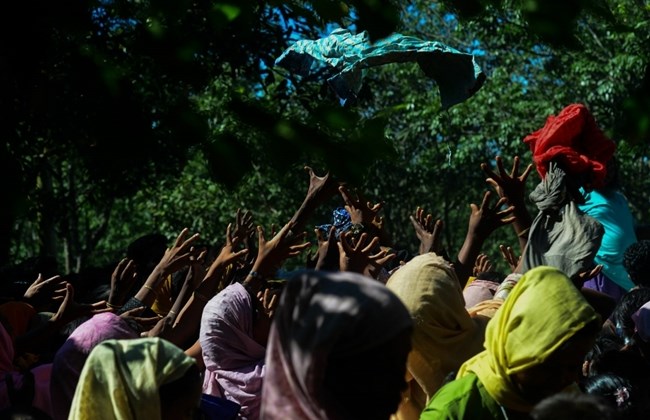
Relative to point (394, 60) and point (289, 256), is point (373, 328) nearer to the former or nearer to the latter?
point (289, 256)

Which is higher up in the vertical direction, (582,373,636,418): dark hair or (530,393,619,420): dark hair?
(530,393,619,420): dark hair

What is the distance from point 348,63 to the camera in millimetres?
6160

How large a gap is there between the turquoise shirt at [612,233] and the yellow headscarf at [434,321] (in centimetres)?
336

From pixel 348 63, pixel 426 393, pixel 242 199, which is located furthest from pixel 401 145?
pixel 426 393

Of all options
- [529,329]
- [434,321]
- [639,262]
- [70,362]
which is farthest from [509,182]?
[70,362]

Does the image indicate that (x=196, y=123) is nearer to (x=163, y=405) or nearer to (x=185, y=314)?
(x=163, y=405)

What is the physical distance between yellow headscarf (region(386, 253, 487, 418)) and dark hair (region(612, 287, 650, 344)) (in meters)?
2.15

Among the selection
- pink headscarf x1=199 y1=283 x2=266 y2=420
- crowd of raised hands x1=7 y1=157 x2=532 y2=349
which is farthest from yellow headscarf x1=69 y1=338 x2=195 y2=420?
pink headscarf x1=199 y1=283 x2=266 y2=420

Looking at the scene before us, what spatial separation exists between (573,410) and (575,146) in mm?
3178

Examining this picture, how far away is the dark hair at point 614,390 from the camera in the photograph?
16.1 ft

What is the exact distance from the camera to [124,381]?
350 cm

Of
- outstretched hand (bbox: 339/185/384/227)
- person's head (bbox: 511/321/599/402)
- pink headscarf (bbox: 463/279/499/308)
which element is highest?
outstretched hand (bbox: 339/185/384/227)

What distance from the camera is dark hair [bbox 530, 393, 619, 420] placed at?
114 inches

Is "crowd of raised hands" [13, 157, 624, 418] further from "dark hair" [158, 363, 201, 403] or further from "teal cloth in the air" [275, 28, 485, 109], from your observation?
"dark hair" [158, 363, 201, 403]
